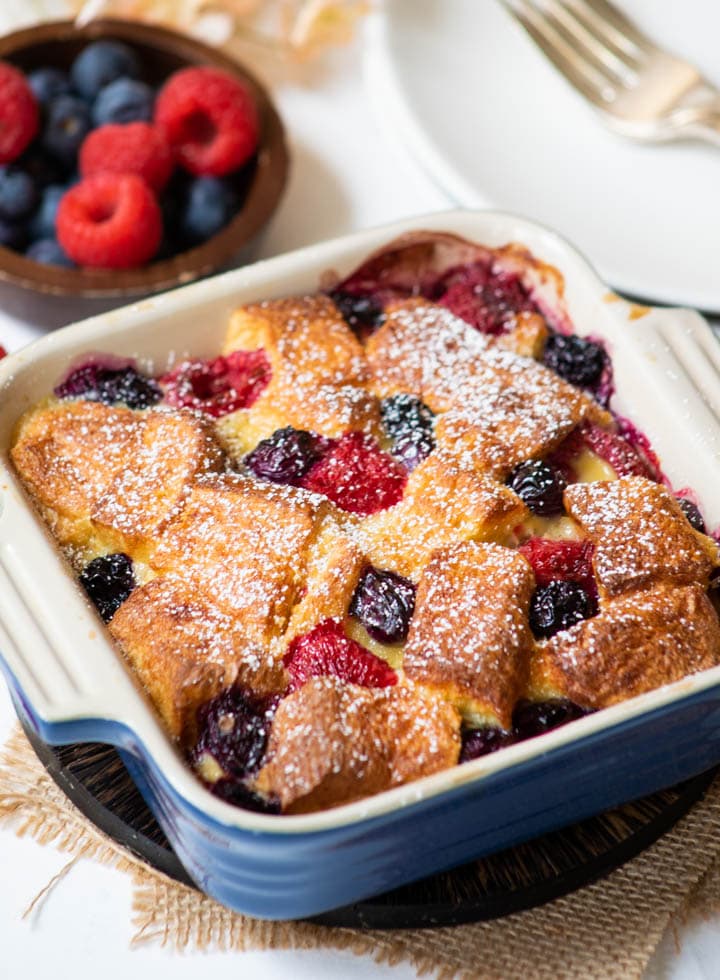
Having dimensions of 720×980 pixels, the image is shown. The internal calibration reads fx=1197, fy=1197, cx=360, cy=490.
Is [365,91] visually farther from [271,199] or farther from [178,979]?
[178,979]

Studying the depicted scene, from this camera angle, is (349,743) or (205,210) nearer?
(349,743)

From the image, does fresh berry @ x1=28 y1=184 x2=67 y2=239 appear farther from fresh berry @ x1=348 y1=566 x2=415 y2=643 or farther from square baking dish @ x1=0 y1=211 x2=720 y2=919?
fresh berry @ x1=348 y1=566 x2=415 y2=643

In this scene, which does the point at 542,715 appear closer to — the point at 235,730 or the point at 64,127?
the point at 235,730

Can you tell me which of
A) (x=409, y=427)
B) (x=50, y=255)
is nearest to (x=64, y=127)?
(x=50, y=255)

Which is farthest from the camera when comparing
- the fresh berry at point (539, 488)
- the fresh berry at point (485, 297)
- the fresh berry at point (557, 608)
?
the fresh berry at point (485, 297)

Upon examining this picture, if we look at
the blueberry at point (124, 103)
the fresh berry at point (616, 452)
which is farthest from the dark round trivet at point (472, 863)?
the blueberry at point (124, 103)

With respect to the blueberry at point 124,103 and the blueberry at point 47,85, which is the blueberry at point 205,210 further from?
the blueberry at point 47,85
